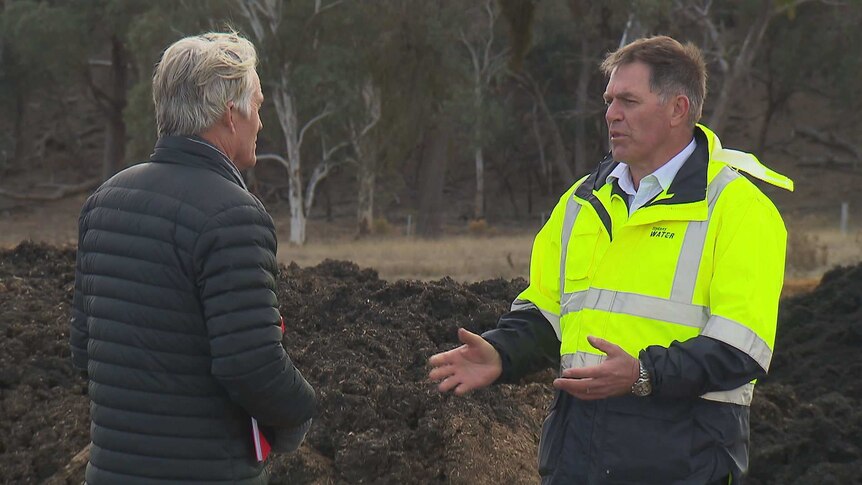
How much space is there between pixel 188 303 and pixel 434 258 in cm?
1828

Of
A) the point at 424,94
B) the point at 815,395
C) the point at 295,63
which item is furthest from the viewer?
the point at 424,94

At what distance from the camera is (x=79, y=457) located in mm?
4875

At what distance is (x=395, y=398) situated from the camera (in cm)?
508

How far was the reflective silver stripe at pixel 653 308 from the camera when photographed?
2.86 m

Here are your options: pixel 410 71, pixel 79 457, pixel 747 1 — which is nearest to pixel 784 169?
pixel 747 1

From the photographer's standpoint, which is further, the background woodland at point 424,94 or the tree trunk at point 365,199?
the tree trunk at point 365,199

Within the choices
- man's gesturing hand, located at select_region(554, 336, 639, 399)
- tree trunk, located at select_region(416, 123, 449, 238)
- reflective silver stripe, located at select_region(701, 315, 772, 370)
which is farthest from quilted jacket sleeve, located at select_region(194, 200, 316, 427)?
tree trunk, located at select_region(416, 123, 449, 238)

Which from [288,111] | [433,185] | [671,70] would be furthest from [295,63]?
[671,70]

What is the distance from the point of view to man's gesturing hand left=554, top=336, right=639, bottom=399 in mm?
2686

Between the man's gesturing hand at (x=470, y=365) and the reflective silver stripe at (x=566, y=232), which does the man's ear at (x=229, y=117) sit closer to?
the man's gesturing hand at (x=470, y=365)

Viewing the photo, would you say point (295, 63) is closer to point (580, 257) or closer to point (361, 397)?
point (361, 397)

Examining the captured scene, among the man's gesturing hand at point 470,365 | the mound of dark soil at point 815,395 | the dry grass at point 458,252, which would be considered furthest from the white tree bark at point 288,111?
the man's gesturing hand at point 470,365

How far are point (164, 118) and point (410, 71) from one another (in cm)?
2949

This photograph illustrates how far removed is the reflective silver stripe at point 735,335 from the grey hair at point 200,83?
51.9 inches
